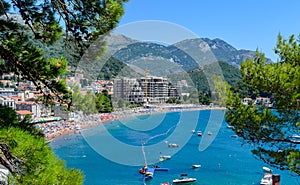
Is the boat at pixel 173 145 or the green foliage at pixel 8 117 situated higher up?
the green foliage at pixel 8 117

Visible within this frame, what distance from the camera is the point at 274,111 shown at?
3457 mm

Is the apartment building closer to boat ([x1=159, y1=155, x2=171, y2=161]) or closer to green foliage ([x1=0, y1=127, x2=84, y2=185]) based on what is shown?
boat ([x1=159, y1=155, x2=171, y2=161])

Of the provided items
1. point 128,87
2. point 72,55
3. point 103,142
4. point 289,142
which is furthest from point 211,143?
point 72,55

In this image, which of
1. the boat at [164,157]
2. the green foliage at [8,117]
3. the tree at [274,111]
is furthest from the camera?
the boat at [164,157]

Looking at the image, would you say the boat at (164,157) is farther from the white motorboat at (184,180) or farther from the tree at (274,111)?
the tree at (274,111)

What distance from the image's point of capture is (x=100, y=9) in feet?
5.67

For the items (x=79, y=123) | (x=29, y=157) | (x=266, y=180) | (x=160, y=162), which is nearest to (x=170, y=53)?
(x=160, y=162)

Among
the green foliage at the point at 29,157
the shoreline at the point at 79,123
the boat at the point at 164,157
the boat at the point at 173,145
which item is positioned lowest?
the boat at the point at 164,157

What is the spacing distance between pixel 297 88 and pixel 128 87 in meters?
12.7

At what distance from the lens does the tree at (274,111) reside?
10.3 ft

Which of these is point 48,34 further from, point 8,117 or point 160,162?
point 160,162

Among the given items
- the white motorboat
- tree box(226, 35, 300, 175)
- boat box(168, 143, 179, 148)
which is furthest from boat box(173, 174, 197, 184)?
tree box(226, 35, 300, 175)

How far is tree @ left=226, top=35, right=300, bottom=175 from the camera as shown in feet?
10.3

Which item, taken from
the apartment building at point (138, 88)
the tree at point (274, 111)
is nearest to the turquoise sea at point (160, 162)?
the apartment building at point (138, 88)
